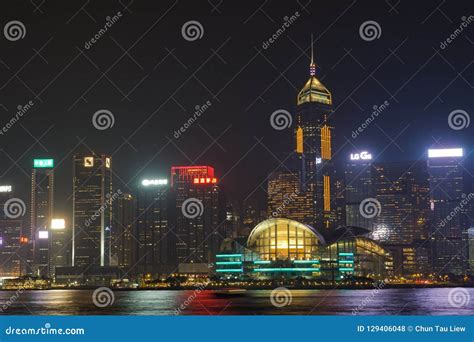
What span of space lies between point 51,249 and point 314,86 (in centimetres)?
5644

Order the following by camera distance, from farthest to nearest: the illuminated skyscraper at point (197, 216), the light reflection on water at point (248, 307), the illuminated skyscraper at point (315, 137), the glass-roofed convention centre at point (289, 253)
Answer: the illuminated skyscraper at point (315, 137) → the illuminated skyscraper at point (197, 216) → the glass-roofed convention centre at point (289, 253) → the light reflection on water at point (248, 307)

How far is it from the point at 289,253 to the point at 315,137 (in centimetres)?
6262

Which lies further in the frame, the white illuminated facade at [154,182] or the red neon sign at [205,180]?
the white illuminated facade at [154,182]

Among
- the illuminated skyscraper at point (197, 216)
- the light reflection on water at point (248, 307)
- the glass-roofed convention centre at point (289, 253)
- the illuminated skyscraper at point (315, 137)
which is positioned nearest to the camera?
the light reflection on water at point (248, 307)

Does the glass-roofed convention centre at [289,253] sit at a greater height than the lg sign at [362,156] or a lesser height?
lesser

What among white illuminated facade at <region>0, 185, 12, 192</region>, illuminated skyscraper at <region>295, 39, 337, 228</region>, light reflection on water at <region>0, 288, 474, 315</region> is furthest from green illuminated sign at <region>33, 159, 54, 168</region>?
light reflection on water at <region>0, 288, 474, 315</region>

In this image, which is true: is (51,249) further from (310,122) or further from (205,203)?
(310,122)

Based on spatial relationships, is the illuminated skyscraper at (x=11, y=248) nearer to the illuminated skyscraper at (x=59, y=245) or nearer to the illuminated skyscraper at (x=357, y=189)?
the illuminated skyscraper at (x=59, y=245)

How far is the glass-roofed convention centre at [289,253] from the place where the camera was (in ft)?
238

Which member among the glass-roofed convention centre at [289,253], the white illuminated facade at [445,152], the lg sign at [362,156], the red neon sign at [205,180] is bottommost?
the glass-roofed convention centre at [289,253]

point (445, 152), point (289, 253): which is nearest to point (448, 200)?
point (445, 152)

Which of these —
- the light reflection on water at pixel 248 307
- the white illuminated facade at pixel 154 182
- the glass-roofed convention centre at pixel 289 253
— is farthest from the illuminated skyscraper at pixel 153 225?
the light reflection on water at pixel 248 307

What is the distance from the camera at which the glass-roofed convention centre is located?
7244cm

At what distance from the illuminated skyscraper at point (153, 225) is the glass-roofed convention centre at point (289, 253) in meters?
37.7
